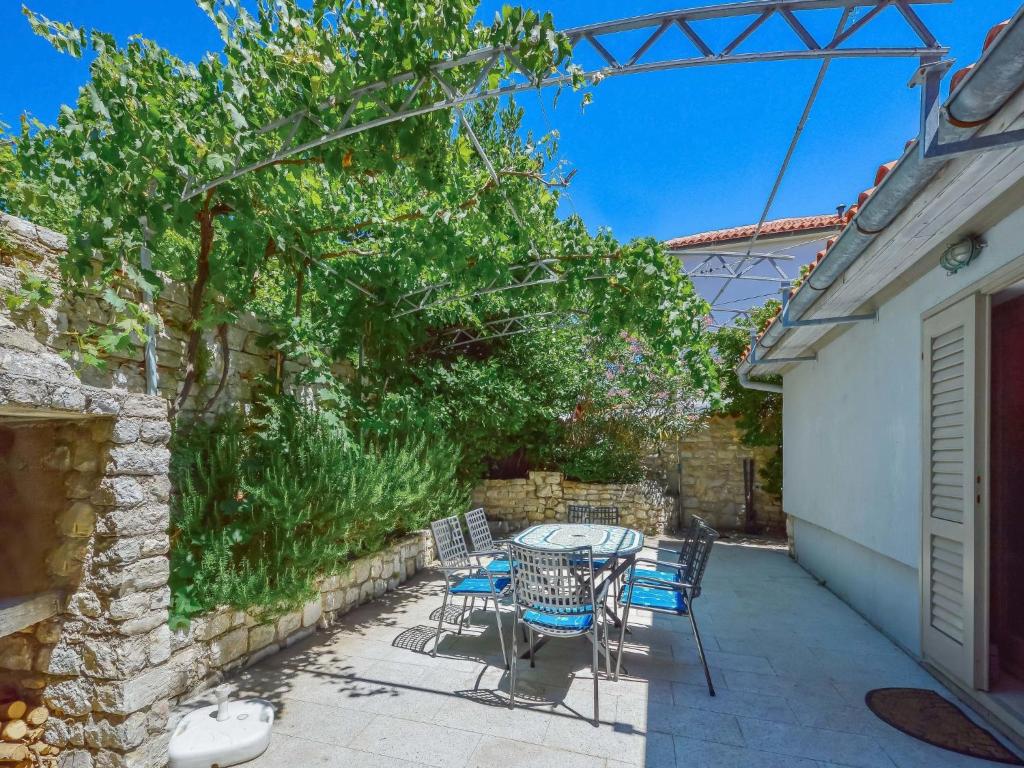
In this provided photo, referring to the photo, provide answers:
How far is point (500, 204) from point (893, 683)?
175 inches

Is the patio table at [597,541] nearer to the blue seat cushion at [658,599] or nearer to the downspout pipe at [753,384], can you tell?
the blue seat cushion at [658,599]

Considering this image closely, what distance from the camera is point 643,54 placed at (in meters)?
2.48

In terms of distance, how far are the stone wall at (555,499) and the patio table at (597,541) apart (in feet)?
11.6

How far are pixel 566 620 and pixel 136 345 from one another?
354 cm

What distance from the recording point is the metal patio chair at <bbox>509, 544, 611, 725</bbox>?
3.18m

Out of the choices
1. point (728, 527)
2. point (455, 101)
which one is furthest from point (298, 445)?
point (728, 527)

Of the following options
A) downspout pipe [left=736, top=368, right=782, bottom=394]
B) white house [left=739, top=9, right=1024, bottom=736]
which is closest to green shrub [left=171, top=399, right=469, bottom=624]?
white house [left=739, top=9, right=1024, bottom=736]

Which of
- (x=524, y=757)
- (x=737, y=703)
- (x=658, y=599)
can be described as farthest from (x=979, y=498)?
(x=524, y=757)

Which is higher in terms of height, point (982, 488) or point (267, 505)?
point (982, 488)

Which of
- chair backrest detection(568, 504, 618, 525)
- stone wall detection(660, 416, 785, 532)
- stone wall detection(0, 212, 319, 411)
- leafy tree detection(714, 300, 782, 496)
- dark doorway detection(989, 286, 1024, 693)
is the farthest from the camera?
stone wall detection(660, 416, 785, 532)

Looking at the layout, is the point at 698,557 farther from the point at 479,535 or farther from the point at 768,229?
the point at 768,229

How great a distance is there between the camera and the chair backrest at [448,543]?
435 cm

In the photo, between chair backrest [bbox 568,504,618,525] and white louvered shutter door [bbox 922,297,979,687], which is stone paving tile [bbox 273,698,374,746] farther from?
white louvered shutter door [bbox 922,297,979,687]

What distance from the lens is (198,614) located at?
3.36 m
